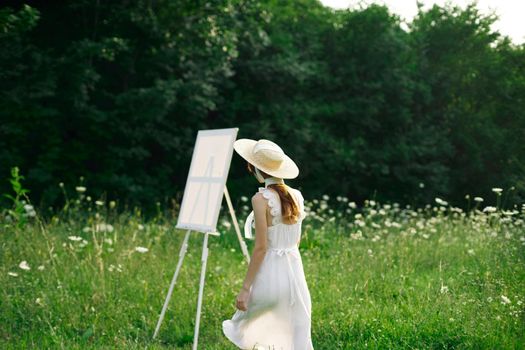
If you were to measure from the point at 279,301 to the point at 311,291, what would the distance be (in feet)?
7.83

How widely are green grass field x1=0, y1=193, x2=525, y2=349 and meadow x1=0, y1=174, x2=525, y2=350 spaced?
0.01 meters

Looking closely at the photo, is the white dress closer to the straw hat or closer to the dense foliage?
the straw hat

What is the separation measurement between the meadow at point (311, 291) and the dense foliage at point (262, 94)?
4.83m

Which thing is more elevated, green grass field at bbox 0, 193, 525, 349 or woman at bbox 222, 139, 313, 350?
woman at bbox 222, 139, 313, 350

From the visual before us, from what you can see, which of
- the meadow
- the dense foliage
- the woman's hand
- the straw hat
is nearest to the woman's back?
the straw hat

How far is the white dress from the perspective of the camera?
444 cm

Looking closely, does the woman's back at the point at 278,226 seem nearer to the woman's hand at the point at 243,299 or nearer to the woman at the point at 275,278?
the woman at the point at 275,278

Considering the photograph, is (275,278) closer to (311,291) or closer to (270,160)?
(270,160)

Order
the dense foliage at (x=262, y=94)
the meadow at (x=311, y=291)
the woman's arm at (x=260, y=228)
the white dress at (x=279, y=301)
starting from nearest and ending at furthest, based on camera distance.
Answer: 1. the woman's arm at (x=260, y=228)
2. the white dress at (x=279, y=301)
3. the meadow at (x=311, y=291)
4. the dense foliage at (x=262, y=94)

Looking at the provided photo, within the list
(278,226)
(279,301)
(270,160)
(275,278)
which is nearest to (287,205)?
(278,226)

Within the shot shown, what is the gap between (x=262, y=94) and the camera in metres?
17.7

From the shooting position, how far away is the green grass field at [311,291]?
5359mm

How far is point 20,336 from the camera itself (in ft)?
18.5

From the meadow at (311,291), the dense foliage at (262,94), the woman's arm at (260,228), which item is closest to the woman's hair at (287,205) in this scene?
the woman's arm at (260,228)
